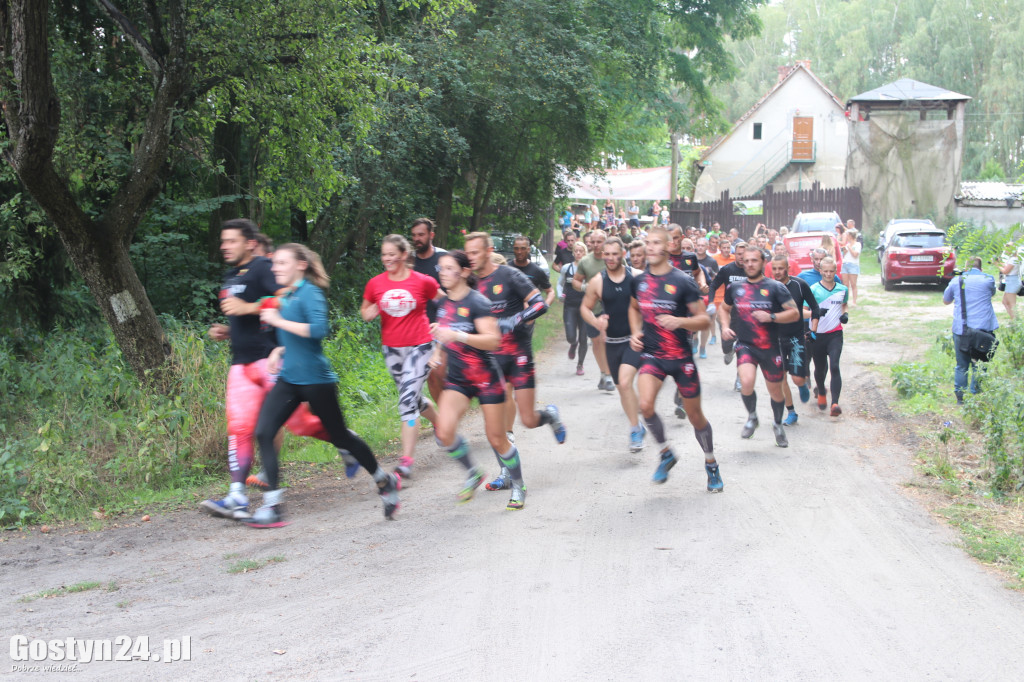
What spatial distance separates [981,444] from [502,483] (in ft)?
16.9

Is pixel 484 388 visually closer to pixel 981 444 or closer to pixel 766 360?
pixel 766 360

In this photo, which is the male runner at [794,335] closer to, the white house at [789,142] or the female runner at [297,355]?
the female runner at [297,355]

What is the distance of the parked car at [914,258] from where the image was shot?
2362cm

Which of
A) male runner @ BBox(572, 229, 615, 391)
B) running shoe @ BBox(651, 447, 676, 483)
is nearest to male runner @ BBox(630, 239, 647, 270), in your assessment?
male runner @ BBox(572, 229, 615, 391)

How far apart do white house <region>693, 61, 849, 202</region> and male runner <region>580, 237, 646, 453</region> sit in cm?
4305

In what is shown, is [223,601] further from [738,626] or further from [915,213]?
[915,213]

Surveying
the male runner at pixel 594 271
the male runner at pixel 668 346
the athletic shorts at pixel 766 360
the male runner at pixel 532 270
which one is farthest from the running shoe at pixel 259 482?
the male runner at pixel 594 271

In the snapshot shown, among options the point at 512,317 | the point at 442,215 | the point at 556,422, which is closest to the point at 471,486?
the point at 556,422

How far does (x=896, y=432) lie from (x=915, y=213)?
34.8 meters

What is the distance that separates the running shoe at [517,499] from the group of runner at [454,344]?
19 millimetres

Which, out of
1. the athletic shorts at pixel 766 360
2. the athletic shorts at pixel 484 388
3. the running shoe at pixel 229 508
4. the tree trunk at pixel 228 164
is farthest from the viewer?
the tree trunk at pixel 228 164

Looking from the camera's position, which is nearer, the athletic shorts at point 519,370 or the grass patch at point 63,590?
the grass patch at point 63,590

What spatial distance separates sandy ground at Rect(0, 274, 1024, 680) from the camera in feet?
14.1

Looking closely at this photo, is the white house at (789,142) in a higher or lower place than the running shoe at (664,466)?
higher
